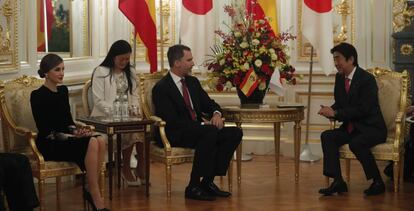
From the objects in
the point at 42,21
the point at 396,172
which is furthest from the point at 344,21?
the point at 42,21

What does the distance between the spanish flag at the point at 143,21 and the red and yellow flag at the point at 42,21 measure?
688mm

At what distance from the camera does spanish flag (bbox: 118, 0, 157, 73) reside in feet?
26.2

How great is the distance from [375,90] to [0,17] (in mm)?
3242

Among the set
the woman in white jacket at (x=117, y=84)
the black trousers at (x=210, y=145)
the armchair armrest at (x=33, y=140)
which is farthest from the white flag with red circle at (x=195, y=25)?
the armchair armrest at (x=33, y=140)

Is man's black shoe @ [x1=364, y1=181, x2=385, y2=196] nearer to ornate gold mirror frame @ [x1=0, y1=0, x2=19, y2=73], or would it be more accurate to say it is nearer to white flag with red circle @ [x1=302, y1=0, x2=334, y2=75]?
white flag with red circle @ [x1=302, y1=0, x2=334, y2=75]

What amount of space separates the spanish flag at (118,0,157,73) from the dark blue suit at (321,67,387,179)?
6.84 ft

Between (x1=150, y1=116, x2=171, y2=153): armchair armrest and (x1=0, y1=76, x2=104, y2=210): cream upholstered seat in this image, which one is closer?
(x1=0, y1=76, x2=104, y2=210): cream upholstered seat

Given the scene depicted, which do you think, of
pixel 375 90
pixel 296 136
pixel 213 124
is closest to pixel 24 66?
pixel 213 124

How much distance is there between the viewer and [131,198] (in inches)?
267

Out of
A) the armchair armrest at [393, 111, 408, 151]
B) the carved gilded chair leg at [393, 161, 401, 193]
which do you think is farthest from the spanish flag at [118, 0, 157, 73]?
the carved gilded chair leg at [393, 161, 401, 193]

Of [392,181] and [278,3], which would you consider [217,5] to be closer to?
[278,3]

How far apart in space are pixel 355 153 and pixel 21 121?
2759 mm

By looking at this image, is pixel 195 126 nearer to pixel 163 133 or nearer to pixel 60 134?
pixel 163 133

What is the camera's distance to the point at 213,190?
265 inches
